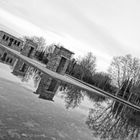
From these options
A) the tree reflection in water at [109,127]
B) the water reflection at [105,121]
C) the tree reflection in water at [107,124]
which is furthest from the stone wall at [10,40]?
the tree reflection in water at [109,127]

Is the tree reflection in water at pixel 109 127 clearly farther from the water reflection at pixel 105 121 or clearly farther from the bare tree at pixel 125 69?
the bare tree at pixel 125 69

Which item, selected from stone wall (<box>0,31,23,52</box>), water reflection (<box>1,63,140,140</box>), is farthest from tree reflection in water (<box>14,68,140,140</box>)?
stone wall (<box>0,31,23,52</box>)

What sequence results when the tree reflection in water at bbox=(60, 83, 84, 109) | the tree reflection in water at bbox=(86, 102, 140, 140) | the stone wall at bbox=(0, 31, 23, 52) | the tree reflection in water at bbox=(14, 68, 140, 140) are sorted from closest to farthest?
the tree reflection in water at bbox=(86, 102, 140, 140), the tree reflection in water at bbox=(14, 68, 140, 140), the tree reflection in water at bbox=(60, 83, 84, 109), the stone wall at bbox=(0, 31, 23, 52)

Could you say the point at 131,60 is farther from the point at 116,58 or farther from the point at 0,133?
the point at 0,133

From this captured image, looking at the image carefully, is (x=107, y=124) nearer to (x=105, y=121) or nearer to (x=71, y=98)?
(x=105, y=121)

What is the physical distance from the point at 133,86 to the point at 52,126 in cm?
3612

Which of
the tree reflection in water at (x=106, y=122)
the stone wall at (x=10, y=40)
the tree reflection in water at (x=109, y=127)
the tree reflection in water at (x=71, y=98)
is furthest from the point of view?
the stone wall at (x=10, y=40)

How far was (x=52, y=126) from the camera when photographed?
4066 millimetres

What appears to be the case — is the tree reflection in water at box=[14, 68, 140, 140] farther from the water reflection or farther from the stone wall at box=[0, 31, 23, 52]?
the stone wall at box=[0, 31, 23, 52]

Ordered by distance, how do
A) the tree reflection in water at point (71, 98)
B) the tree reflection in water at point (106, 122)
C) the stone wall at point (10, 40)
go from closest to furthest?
the tree reflection in water at point (106, 122) < the tree reflection in water at point (71, 98) < the stone wall at point (10, 40)

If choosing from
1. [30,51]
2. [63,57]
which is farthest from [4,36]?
[63,57]

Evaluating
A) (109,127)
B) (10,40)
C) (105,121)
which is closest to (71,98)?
(105,121)

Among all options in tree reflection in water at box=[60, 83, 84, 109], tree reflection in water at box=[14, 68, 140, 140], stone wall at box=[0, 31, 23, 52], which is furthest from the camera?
stone wall at box=[0, 31, 23, 52]

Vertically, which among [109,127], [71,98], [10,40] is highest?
[10,40]
